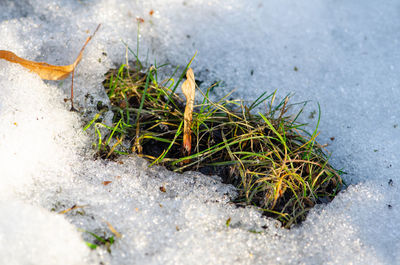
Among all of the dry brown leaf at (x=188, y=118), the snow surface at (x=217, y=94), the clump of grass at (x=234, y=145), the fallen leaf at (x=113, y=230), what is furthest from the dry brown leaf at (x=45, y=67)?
the fallen leaf at (x=113, y=230)

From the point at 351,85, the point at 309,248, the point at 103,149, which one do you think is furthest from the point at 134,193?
the point at 351,85

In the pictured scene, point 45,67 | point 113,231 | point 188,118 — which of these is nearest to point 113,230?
point 113,231

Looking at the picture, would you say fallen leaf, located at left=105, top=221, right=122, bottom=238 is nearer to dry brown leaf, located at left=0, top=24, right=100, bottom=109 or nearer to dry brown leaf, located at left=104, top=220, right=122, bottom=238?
dry brown leaf, located at left=104, top=220, right=122, bottom=238

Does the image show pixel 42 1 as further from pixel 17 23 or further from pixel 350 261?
pixel 350 261

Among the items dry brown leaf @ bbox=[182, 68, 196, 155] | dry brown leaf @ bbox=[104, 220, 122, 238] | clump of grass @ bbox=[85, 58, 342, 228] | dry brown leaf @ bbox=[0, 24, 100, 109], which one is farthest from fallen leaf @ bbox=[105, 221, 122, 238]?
dry brown leaf @ bbox=[0, 24, 100, 109]

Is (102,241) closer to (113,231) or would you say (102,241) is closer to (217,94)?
(113,231)

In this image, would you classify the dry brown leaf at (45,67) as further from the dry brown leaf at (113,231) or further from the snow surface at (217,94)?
the dry brown leaf at (113,231)
